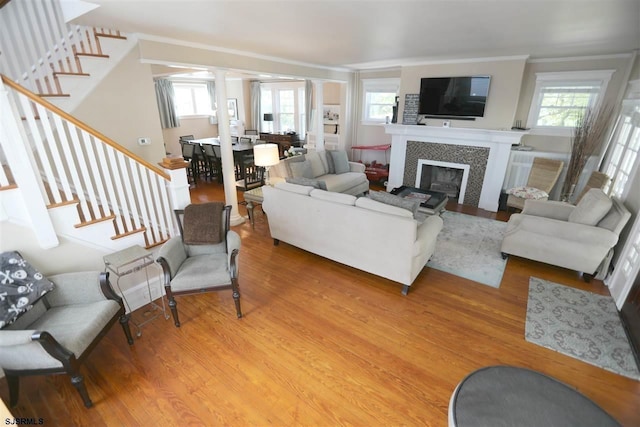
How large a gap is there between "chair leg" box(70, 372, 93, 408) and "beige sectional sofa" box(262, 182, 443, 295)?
2399 mm

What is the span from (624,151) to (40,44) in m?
6.97

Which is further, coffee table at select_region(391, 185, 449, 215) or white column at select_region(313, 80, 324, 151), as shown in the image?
white column at select_region(313, 80, 324, 151)

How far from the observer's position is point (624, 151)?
12.5ft

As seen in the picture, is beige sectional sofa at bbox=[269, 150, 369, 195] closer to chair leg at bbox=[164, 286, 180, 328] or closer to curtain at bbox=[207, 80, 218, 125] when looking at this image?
chair leg at bbox=[164, 286, 180, 328]

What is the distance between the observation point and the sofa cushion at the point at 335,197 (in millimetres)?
3176

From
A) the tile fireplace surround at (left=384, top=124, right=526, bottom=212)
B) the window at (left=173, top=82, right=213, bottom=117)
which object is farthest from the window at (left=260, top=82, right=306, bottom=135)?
the tile fireplace surround at (left=384, top=124, right=526, bottom=212)

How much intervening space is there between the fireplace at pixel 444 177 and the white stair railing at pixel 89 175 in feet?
16.2

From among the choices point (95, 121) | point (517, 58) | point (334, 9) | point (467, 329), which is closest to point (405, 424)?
point (467, 329)

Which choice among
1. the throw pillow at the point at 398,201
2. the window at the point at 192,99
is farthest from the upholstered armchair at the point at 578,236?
the window at the point at 192,99

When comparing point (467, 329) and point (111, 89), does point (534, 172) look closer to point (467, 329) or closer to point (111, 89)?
point (467, 329)

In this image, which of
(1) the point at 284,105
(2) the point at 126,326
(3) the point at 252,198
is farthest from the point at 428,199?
(1) the point at 284,105

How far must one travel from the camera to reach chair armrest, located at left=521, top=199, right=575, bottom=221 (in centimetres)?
367

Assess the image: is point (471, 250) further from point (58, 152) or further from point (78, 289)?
point (58, 152)

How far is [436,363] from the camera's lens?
2.28 metres
